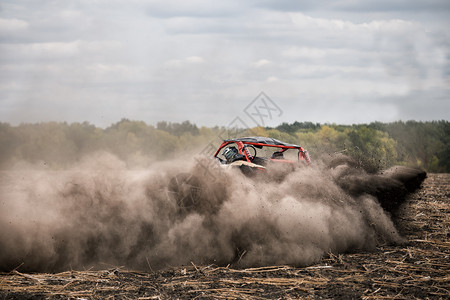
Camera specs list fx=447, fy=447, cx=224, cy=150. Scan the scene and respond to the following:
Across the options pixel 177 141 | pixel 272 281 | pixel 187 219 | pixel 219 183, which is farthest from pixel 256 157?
pixel 177 141

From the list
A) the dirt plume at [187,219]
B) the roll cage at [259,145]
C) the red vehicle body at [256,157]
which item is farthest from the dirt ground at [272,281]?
the roll cage at [259,145]

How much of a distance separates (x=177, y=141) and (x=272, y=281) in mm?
18455

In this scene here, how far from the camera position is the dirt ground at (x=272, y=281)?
25.6ft

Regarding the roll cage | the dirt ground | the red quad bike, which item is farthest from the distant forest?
the dirt ground

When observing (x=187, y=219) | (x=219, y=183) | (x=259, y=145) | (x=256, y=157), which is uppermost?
(x=259, y=145)

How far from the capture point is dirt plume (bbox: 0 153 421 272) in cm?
993

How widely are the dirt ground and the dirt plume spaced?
1.58 feet

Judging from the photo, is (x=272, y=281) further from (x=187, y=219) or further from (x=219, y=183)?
(x=219, y=183)

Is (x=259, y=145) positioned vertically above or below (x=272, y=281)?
above

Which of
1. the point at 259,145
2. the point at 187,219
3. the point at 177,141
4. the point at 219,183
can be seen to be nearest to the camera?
the point at 187,219

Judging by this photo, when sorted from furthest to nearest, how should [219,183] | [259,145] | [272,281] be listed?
[259,145], [219,183], [272,281]

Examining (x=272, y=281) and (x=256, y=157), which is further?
(x=256, y=157)

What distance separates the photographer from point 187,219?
10562 mm

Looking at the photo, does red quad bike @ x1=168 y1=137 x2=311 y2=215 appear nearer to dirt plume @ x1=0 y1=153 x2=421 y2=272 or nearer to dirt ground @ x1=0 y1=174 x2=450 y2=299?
dirt plume @ x1=0 y1=153 x2=421 y2=272
